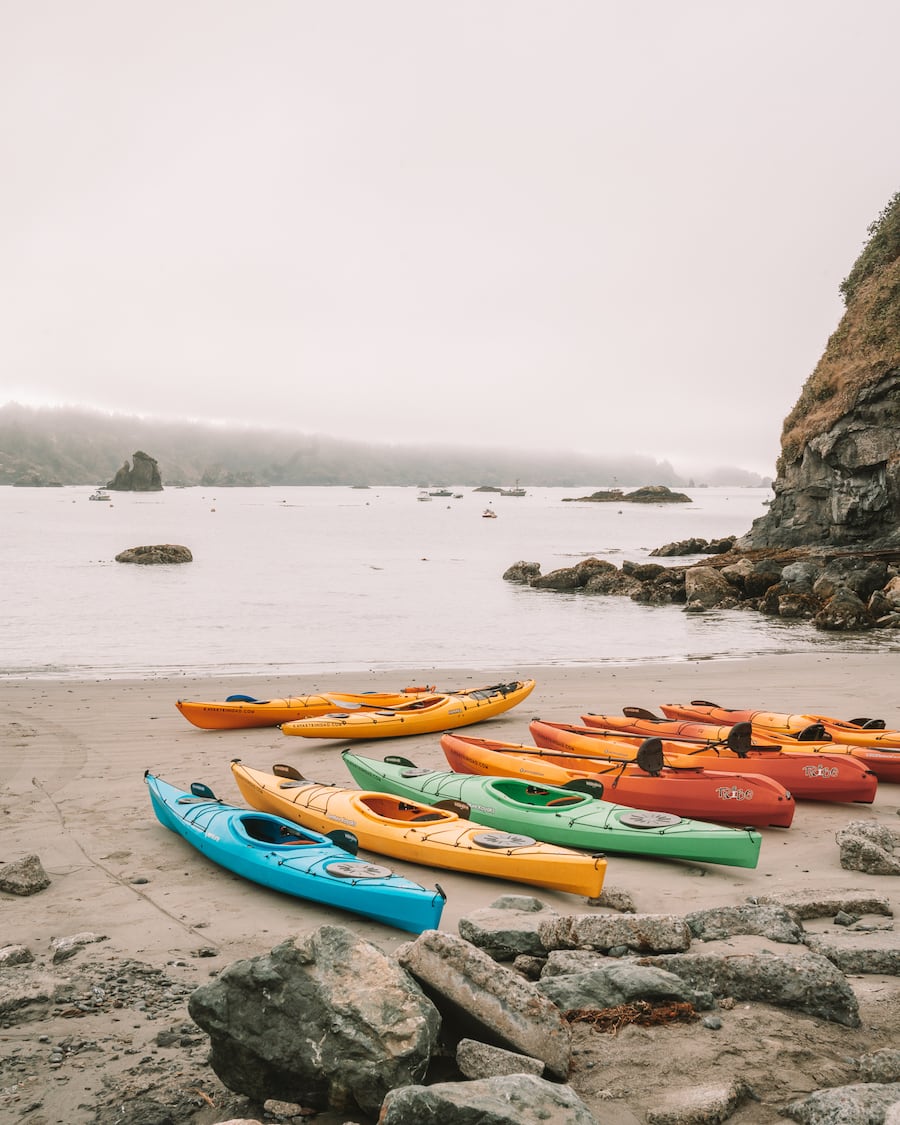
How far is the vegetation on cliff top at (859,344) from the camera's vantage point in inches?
1118

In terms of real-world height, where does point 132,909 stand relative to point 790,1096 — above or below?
below

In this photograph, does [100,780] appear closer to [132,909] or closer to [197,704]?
[197,704]

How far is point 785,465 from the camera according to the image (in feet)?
105

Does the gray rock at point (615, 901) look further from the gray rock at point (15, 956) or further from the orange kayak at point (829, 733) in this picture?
the orange kayak at point (829, 733)

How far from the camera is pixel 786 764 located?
26.8 ft

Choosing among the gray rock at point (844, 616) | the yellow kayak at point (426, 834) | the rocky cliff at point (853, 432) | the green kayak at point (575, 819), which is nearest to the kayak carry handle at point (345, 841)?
the yellow kayak at point (426, 834)

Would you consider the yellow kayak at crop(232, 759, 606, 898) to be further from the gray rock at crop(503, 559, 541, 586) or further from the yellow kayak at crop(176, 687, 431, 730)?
the gray rock at crop(503, 559, 541, 586)

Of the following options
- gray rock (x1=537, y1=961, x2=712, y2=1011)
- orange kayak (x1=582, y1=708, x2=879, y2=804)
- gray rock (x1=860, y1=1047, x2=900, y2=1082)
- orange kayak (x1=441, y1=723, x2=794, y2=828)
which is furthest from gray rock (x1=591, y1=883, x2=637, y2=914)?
orange kayak (x1=582, y1=708, x2=879, y2=804)

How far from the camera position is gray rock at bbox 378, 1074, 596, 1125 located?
8.88 feet

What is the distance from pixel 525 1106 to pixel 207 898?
3.48m

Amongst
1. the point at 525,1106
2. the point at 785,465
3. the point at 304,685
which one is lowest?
the point at 304,685

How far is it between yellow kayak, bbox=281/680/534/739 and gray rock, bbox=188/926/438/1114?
6.71 m

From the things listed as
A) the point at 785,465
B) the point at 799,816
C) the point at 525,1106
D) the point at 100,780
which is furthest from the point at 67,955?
the point at 785,465

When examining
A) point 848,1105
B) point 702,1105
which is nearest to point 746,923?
point 702,1105
